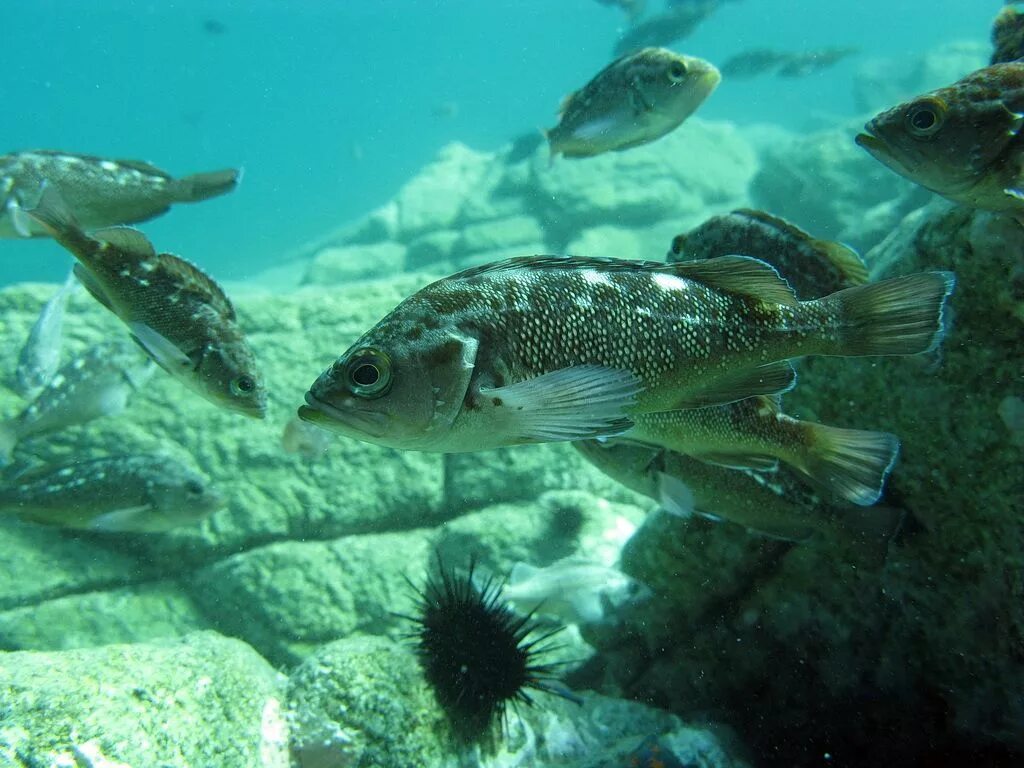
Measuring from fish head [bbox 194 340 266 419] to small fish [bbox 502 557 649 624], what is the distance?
2683 mm

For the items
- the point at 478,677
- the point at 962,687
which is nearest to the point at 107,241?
the point at 478,677

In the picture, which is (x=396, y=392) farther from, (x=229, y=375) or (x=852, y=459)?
(x=852, y=459)

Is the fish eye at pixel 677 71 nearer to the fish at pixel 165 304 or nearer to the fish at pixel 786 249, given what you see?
the fish at pixel 786 249

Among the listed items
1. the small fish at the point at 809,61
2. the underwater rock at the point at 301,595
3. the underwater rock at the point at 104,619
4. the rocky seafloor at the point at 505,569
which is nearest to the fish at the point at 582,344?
the rocky seafloor at the point at 505,569

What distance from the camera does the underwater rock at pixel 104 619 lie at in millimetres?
5168

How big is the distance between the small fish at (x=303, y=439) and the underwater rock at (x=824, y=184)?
15.5 m

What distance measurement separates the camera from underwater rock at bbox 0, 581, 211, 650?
5.17m

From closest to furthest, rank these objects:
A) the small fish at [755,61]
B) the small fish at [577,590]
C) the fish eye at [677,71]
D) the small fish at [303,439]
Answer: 1. the fish eye at [677,71]
2. the small fish at [577,590]
3. the small fish at [303,439]
4. the small fish at [755,61]

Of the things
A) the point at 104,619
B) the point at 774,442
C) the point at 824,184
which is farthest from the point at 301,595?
the point at 824,184

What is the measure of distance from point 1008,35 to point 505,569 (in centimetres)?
565

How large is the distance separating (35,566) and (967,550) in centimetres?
744

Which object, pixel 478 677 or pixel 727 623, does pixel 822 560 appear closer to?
pixel 727 623

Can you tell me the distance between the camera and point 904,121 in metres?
2.14

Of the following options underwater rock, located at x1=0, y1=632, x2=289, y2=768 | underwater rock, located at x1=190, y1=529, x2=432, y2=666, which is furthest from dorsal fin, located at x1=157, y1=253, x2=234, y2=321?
underwater rock, located at x1=190, y1=529, x2=432, y2=666
